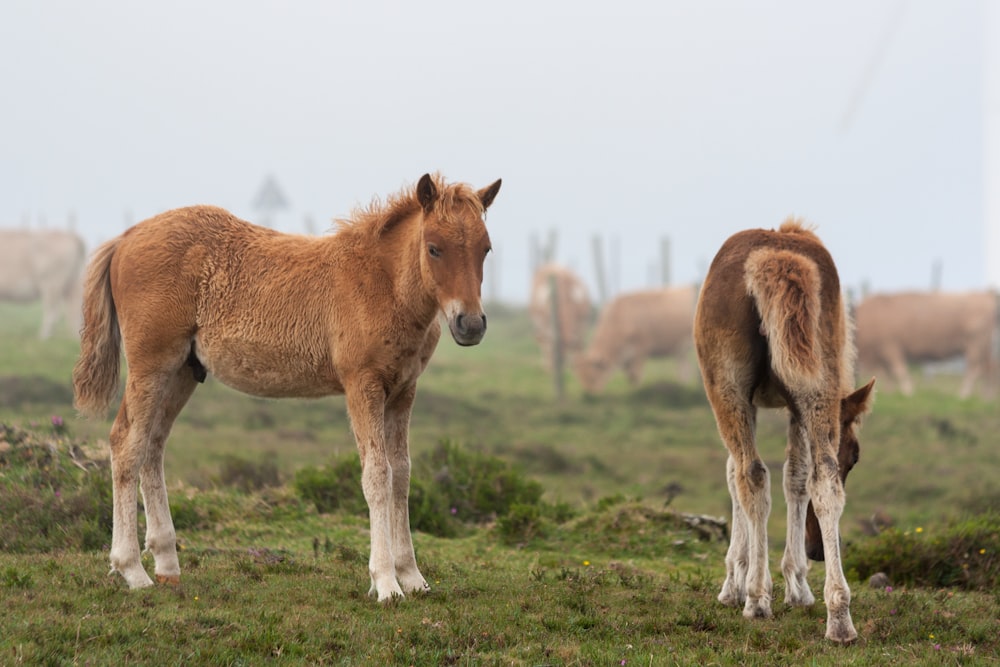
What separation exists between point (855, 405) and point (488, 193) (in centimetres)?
279

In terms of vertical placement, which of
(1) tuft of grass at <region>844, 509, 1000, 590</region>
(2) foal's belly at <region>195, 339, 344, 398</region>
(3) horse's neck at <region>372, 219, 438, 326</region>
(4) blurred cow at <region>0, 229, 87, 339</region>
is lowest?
(1) tuft of grass at <region>844, 509, 1000, 590</region>

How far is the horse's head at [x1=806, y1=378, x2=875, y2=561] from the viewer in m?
6.77

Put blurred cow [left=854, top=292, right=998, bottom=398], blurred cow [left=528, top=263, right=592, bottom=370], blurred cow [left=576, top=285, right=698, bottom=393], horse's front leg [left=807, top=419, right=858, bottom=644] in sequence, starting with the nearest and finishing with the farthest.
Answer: horse's front leg [left=807, top=419, right=858, bottom=644]
blurred cow [left=854, top=292, right=998, bottom=398]
blurred cow [left=576, top=285, right=698, bottom=393]
blurred cow [left=528, top=263, right=592, bottom=370]

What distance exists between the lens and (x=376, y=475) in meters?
6.72

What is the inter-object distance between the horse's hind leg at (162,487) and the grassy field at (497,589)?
0.81ft

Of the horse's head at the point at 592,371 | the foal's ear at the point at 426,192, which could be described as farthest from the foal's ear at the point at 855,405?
the horse's head at the point at 592,371

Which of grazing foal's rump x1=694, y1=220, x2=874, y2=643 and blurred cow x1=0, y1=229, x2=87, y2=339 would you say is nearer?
grazing foal's rump x1=694, y1=220, x2=874, y2=643

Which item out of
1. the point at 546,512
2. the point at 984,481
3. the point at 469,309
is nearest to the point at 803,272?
the point at 469,309

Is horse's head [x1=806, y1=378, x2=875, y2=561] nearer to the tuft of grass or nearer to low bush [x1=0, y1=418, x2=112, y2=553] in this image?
the tuft of grass

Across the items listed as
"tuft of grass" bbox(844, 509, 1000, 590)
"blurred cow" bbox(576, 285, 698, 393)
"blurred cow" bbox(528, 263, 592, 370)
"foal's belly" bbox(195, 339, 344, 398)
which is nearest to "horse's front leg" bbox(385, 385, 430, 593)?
"foal's belly" bbox(195, 339, 344, 398)

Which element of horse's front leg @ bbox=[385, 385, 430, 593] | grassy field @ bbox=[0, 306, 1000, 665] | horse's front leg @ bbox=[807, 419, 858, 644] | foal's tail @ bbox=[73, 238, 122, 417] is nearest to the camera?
grassy field @ bbox=[0, 306, 1000, 665]

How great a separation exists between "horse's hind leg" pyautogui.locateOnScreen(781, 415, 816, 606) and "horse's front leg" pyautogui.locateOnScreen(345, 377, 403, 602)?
257 centimetres

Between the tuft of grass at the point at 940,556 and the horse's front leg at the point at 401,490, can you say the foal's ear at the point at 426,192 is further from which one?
the tuft of grass at the point at 940,556

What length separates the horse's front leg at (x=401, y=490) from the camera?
23.1 feet
